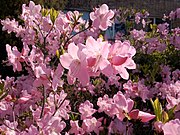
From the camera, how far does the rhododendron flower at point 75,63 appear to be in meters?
1.57

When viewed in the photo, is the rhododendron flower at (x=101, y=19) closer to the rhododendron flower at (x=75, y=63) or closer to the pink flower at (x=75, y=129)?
the pink flower at (x=75, y=129)

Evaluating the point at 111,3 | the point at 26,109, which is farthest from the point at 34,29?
the point at 111,3

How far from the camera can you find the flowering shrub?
1577 millimetres

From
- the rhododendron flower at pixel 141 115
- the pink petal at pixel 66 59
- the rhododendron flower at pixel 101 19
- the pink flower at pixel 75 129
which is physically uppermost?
the pink petal at pixel 66 59

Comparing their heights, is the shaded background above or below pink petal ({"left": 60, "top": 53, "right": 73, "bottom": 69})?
below

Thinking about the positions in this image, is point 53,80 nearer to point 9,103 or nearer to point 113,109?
point 113,109

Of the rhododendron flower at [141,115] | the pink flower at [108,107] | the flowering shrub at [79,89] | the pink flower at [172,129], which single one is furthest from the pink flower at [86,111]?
the pink flower at [172,129]

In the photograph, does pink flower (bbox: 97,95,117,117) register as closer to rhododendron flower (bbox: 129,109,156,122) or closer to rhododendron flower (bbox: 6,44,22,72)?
rhododendron flower (bbox: 129,109,156,122)

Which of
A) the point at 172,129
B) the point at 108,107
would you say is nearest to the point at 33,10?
the point at 108,107

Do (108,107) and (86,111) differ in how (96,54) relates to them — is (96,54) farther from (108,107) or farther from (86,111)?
(86,111)

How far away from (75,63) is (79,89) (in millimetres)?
2028

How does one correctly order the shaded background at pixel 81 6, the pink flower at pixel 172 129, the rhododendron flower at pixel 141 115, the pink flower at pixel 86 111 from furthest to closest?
the shaded background at pixel 81 6 < the pink flower at pixel 86 111 < the rhododendron flower at pixel 141 115 < the pink flower at pixel 172 129

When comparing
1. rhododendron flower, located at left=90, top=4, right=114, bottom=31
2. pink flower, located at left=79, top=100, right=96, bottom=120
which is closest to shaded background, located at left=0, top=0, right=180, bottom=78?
rhododendron flower, located at left=90, top=4, right=114, bottom=31

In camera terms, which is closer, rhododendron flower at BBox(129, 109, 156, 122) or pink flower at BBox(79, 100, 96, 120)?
rhododendron flower at BBox(129, 109, 156, 122)
